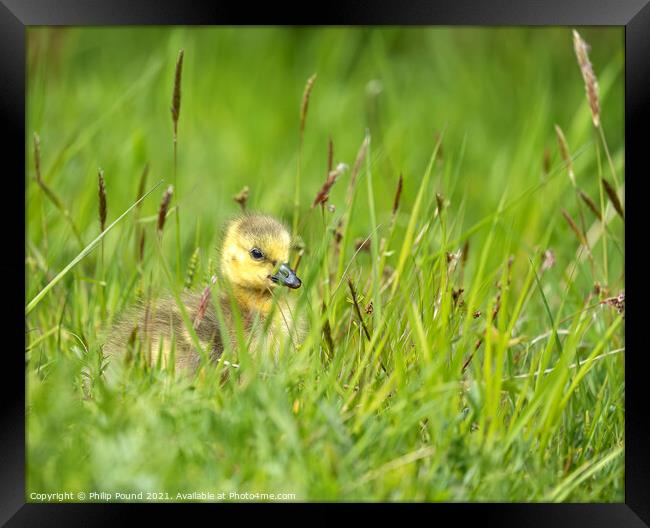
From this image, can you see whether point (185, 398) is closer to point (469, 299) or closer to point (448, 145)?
point (469, 299)

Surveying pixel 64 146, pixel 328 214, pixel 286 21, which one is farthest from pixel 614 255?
pixel 64 146

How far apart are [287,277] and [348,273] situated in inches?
6.4

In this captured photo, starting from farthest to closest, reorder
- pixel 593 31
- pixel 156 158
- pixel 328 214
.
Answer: pixel 156 158 < pixel 328 214 < pixel 593 31

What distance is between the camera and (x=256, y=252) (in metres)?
2.88

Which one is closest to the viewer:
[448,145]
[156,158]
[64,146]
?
[64,146]

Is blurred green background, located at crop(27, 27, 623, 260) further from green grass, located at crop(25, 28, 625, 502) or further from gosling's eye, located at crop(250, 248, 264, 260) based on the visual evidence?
gosling's eye, located at crop(250, 248, 264, 260)

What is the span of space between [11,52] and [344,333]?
100 cm

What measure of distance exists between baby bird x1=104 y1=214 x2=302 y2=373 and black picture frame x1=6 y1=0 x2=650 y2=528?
1.11 ft

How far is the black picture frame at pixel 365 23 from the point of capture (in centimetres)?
221

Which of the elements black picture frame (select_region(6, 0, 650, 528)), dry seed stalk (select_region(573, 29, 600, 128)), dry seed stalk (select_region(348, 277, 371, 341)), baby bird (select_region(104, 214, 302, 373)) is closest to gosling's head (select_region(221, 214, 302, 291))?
baby bird (select_region(104, 214, 302, 373))

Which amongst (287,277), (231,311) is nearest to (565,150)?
(287,277)

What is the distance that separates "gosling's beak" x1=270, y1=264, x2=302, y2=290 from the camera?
265cm

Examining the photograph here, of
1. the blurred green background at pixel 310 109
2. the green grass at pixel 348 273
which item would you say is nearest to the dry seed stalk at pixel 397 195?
the green grass at pixel 348 273

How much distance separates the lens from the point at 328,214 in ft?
10.4
